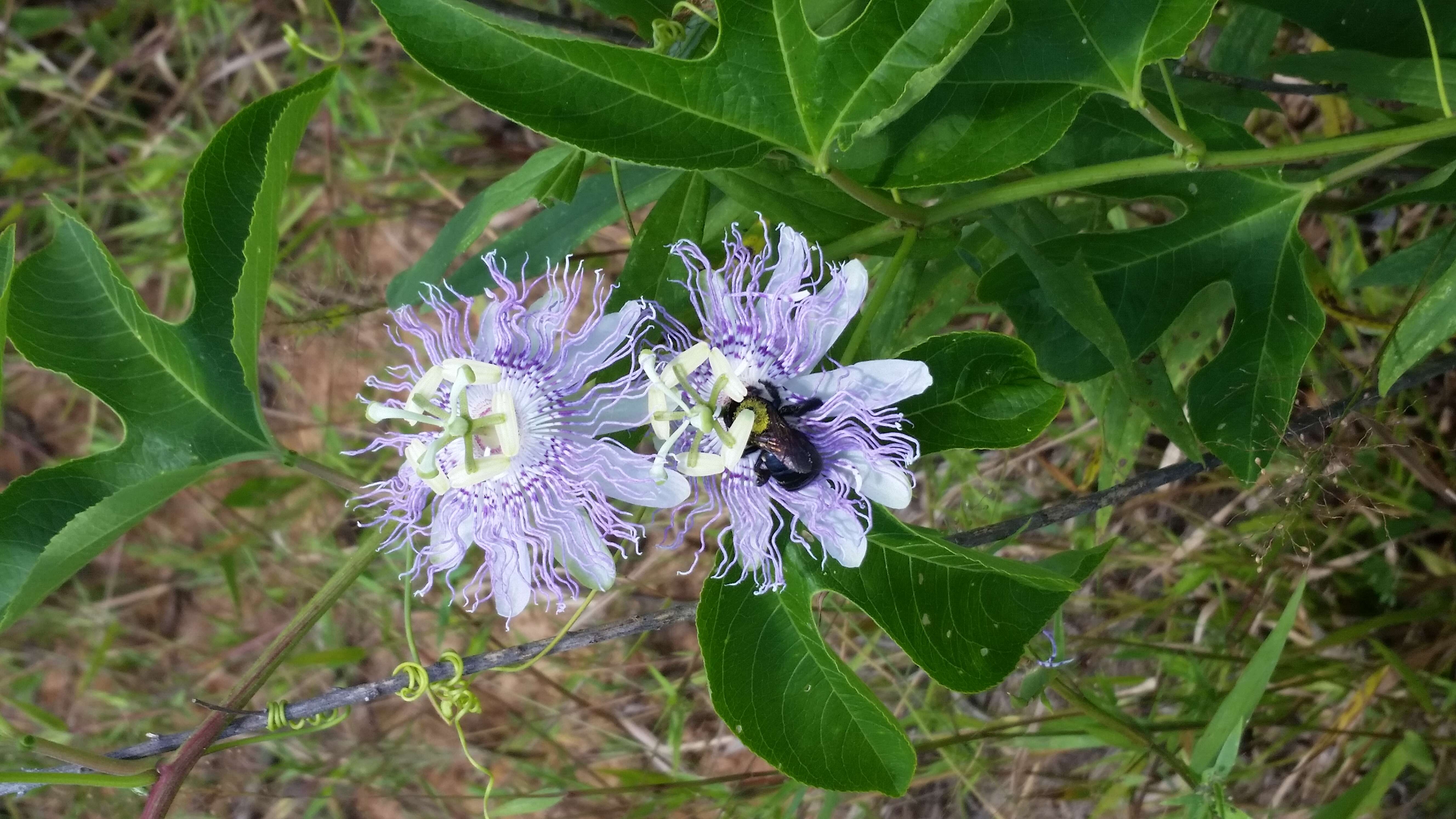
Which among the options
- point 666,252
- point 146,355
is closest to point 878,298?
point 666,252

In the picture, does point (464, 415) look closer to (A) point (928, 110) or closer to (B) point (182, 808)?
(A) point (928, 110)

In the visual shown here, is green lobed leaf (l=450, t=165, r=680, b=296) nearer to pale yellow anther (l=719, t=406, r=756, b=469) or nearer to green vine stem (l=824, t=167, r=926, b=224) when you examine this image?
green vine stem (l=824, t=167, r=926, b=224)

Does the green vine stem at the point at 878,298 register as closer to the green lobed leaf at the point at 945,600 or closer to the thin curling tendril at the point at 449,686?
the green lobed leaf at the point at 945,600

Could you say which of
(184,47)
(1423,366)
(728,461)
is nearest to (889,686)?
(1423,366)

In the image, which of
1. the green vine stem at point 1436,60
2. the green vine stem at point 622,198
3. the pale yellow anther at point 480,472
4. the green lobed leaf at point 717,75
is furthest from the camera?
the green vine stem at point 622,198

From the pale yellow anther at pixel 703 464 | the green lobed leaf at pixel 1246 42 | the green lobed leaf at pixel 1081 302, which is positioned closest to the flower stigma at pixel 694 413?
the pale yellow anther at pixel 703 464

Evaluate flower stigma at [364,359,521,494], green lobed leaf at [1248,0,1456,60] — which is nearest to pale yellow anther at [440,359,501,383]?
flower stigma at [364,359,521,494]

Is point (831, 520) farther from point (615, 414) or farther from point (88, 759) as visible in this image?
point (88, 759)
